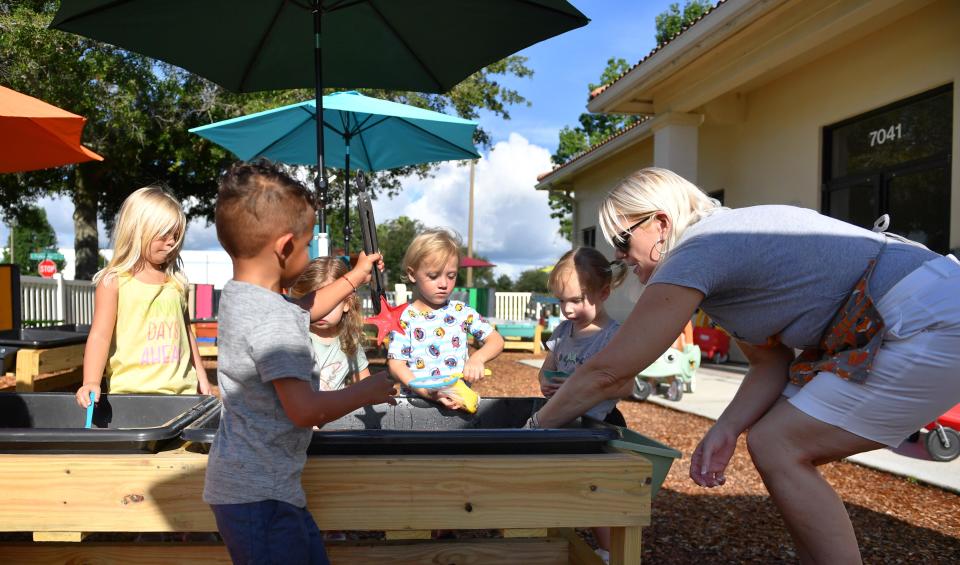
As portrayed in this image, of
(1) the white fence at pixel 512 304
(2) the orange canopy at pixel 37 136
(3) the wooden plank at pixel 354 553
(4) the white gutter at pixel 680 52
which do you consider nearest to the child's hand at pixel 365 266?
(3) the wooden plank at pixel 354 553

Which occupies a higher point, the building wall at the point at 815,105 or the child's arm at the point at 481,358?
the building wall at the point at 815,105

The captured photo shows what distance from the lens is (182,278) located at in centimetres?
284

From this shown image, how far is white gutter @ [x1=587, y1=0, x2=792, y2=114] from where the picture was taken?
20.4 ft

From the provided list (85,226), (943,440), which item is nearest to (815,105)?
(943,440)

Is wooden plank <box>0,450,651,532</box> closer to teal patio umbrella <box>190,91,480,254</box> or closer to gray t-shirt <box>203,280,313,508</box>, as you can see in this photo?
gray t-shirt <box>203,280,313,508</box>

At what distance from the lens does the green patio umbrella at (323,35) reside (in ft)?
10.1

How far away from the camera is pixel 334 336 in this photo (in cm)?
311

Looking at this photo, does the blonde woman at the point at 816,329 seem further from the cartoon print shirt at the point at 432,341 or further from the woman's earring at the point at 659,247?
the cartoon print shirt at the point at 432,341

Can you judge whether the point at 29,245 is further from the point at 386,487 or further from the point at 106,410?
the point at 386,487

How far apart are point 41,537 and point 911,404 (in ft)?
6.71

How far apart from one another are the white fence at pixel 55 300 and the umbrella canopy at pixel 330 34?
8052 millimetres

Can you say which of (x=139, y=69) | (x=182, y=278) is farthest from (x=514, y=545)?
(x=139, y=69)

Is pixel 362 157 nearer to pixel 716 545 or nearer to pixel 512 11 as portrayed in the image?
pixel 512 11

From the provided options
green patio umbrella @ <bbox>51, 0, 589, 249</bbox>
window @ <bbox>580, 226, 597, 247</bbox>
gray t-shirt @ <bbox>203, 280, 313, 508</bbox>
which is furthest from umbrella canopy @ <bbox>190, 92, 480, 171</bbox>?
window @ <bbox>580, 226, 597, 247</bbox>
